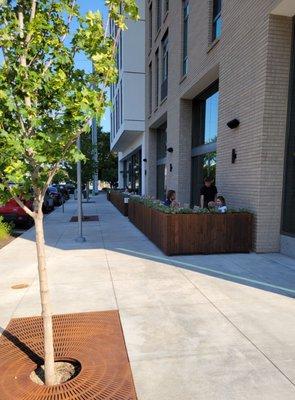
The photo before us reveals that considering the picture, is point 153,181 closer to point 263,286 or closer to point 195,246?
point 195,246

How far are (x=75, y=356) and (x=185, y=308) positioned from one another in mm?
1699

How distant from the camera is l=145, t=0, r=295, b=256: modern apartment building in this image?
7375mm

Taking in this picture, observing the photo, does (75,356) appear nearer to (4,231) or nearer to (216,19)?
(4,231)

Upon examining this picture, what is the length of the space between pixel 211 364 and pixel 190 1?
1264cm

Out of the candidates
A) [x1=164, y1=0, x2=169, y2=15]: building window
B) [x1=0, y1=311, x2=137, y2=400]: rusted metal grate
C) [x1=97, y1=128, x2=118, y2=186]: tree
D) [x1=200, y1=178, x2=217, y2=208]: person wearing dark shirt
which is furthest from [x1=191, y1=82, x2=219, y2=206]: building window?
[x1=97, y1=128, x2=118, y2=186]: tree

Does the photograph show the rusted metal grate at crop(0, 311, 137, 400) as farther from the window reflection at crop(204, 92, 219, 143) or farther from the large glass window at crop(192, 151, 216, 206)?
the window reflection at crop(204, 92, 219, 143)

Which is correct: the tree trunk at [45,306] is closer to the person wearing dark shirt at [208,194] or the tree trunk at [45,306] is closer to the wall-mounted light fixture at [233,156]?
the wall-mounted light fixture at [233,156]

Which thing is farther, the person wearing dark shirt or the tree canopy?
the person wearing dark shirt

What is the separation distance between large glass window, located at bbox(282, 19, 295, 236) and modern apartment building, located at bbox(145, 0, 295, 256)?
2cm

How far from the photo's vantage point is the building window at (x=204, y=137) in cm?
1201

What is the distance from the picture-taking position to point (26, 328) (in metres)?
4.07

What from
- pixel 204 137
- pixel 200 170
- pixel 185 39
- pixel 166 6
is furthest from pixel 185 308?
pixel 166 6

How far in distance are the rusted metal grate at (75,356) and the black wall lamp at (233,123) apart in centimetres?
588

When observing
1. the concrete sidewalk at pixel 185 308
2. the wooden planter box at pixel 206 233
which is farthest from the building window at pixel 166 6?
the concrete sidewalk at pixel 185 308
